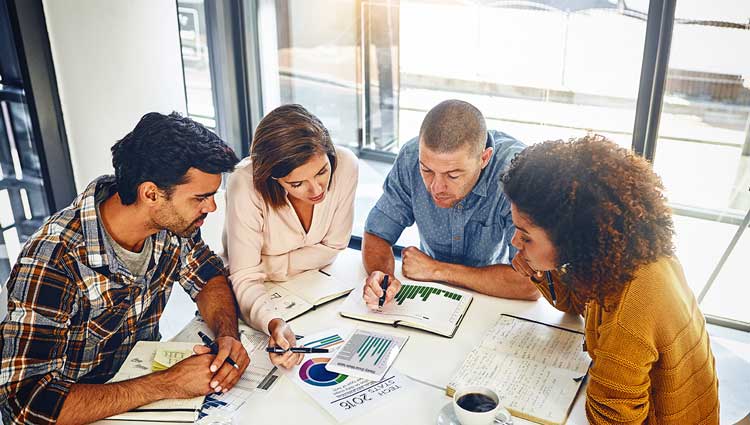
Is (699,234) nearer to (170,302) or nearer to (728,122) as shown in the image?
(728,122)

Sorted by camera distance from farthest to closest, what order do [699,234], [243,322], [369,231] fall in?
[699,234]
[369,231]
[243,322]

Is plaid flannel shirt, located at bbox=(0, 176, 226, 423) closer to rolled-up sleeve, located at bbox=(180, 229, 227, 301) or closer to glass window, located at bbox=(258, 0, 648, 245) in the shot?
rolled-up sleeve, located at bbox=(180, 229, 227, 301)

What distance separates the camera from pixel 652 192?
126 cm

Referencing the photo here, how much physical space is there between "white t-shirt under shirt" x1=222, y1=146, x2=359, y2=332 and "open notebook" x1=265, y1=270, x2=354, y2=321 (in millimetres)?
32

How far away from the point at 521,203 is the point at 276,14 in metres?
2.45

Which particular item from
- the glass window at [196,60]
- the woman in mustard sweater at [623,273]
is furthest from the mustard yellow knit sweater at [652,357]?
the glass window at [196,60]

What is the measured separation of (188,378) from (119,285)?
0.34 metres

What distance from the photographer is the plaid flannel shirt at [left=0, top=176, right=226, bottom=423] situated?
4.33 ft

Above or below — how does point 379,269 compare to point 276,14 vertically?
below

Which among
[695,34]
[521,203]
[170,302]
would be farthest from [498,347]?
[170,302]

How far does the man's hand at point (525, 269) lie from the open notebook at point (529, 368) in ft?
0.39

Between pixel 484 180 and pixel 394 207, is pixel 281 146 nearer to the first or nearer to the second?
pixel 394 207

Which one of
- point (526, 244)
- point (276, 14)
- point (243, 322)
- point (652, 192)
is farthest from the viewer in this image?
point (276, 14)

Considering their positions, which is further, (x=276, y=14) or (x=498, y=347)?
(x=276, y=14)
